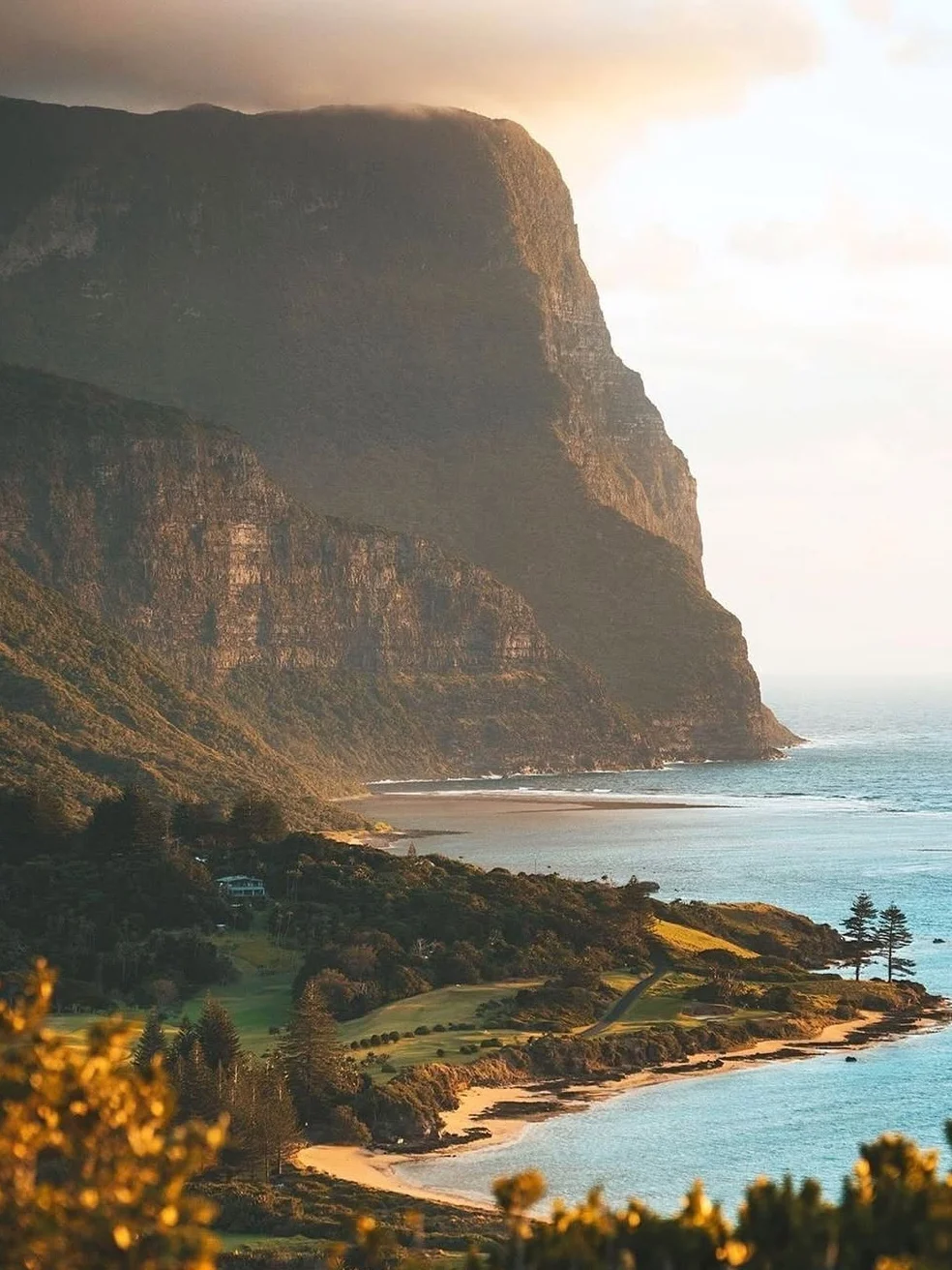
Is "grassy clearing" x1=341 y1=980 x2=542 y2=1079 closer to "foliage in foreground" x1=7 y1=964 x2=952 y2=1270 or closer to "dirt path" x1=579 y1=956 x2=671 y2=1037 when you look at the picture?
"dirt path" x1=579 y1=956 x2=671 y2=1037

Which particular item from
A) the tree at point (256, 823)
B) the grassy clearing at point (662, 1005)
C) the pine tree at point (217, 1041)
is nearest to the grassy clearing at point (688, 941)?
the grassy clearing at point (662, 1005)

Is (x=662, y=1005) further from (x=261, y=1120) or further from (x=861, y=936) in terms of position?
(x=261, y=1120)

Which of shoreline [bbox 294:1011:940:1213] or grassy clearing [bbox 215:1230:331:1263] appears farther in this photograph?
shoreline [bbox 294:1011:940:1213]

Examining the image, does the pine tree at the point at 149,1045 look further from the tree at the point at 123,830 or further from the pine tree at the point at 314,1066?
the tree at the point at 123,830

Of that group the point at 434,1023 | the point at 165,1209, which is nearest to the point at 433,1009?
the point at 434,1023

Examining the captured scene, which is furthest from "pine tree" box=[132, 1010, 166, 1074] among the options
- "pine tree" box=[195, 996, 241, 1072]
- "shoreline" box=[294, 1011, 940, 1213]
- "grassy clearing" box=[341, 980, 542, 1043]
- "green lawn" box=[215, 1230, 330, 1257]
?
"grassy clearing" box=[341, 980, 542, 1043]
